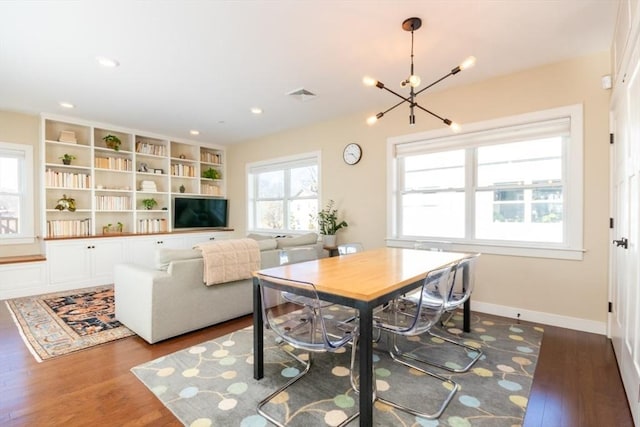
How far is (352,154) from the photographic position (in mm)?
4652

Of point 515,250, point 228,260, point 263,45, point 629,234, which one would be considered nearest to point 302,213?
point 228,260

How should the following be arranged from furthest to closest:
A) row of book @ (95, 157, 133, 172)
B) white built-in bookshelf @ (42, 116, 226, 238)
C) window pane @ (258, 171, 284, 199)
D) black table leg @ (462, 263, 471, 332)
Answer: window pane @ (258, 171, 284, 199) < row of book @ (95, 157, 133, 172) < white built-in bookshelf @ (42, 116, 226, 238) < black table leg @ (462, 263, 471, 332)

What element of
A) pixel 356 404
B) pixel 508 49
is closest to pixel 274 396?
pixel 356 404

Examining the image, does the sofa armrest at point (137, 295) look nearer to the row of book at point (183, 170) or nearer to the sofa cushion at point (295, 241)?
the sofa cushion at point (295, 241)

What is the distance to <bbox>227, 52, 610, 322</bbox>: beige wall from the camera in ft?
9.45

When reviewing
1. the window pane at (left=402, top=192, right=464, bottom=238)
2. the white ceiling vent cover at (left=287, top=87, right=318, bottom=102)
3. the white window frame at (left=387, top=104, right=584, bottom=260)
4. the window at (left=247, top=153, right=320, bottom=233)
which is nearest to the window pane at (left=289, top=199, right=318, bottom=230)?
the window at (left=247, top=153, right=320, bottom=233)

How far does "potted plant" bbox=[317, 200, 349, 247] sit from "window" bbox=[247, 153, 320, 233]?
0.44m

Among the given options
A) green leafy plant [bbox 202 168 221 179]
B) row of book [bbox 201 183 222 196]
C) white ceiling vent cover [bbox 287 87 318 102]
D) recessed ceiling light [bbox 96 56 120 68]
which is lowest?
row of book [bbox 201 183 222 196]

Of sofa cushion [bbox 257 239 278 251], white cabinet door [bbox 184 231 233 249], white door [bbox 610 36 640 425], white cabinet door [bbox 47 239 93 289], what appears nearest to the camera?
white door [bbox 610 36 640 425]

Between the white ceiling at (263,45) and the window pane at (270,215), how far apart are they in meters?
2.37

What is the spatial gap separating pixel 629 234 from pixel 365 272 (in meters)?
1.61

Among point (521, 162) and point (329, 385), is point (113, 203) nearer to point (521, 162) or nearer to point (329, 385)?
point (329, 385)

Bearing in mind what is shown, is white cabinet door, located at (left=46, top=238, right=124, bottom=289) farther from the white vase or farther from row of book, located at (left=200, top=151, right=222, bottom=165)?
the white vase

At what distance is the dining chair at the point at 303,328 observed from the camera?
5.71 ft
